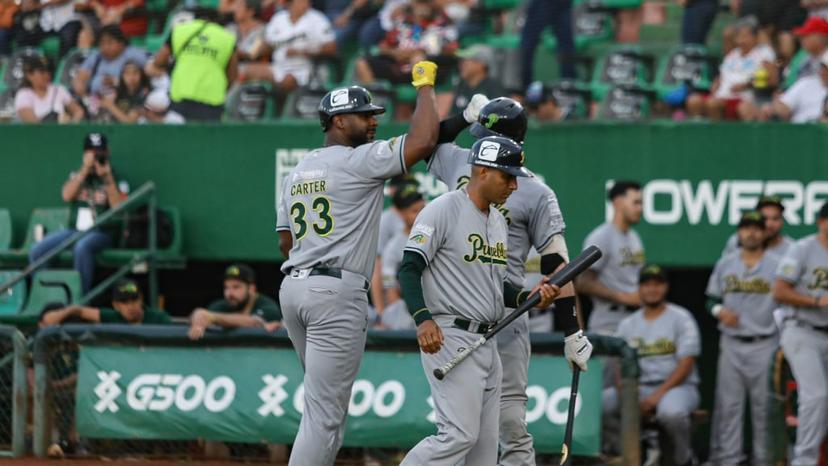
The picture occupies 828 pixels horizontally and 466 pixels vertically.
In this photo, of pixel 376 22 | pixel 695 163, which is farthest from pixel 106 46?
pixel 695 163

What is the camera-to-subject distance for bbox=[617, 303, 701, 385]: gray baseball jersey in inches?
401

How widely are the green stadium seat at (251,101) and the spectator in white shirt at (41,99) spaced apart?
1368 millimetres

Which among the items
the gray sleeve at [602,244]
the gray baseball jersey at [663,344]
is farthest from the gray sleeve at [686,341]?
the gray sleeve at [602,244]

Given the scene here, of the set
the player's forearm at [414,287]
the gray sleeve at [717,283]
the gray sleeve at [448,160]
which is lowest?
the gray sleeve at [717,283]

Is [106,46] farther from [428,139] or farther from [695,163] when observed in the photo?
[428,139]

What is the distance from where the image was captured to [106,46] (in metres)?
13.6

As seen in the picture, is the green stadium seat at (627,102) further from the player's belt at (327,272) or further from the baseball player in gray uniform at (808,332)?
the player's belt at (327,272)

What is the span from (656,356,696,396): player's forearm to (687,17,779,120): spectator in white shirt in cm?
215

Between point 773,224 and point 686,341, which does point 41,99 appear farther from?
point 773,224

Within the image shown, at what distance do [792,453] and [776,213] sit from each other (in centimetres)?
171

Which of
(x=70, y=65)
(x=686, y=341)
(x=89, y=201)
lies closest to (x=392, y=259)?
(x=686, y=341)

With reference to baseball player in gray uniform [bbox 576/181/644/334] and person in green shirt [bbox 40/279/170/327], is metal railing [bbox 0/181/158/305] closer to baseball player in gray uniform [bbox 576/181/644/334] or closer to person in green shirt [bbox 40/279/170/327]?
person in green shirt [bbox 40/279/170/327]

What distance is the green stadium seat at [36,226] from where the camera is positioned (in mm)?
11773

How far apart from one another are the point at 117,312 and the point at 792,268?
473 cm
